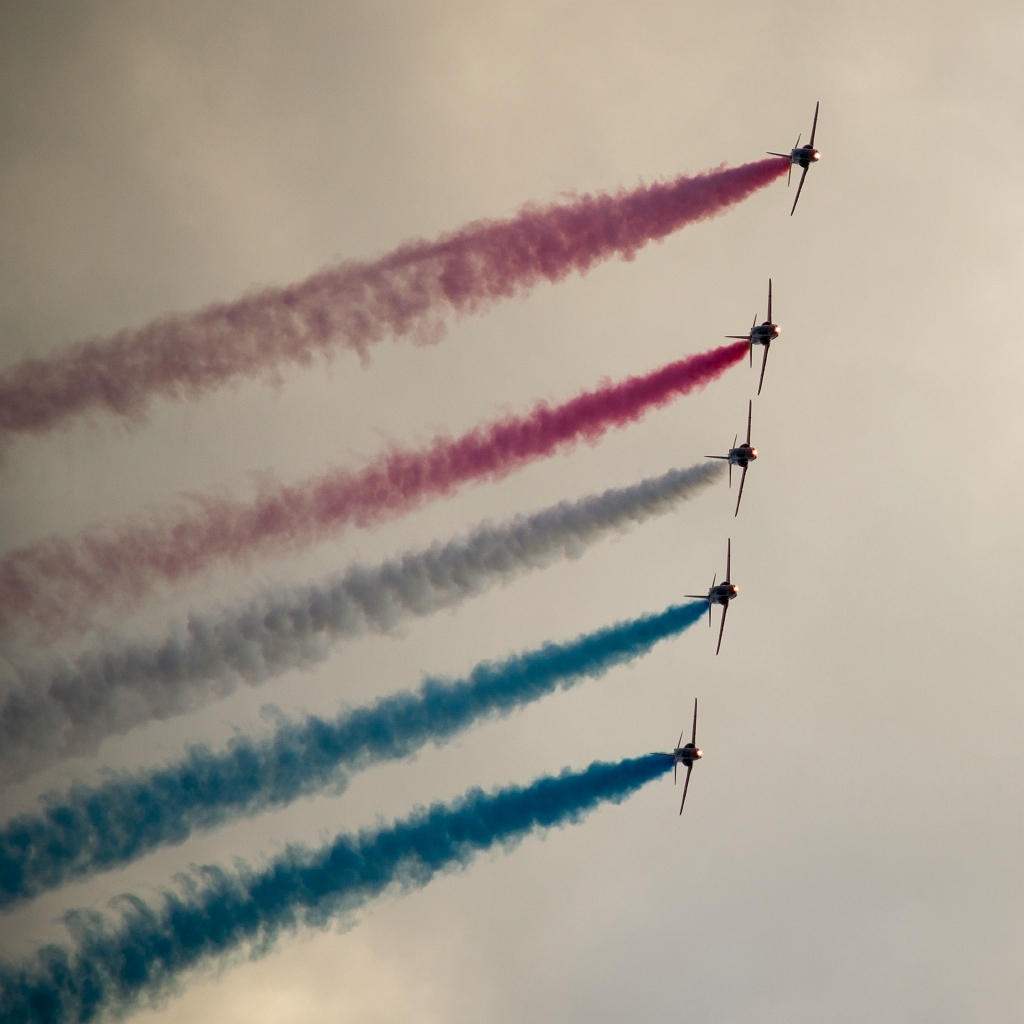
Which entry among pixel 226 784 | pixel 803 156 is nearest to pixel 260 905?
pixel 226 784

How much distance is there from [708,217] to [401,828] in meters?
26.9

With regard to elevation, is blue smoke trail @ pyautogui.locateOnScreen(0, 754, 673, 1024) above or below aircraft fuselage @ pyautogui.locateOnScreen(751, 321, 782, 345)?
below

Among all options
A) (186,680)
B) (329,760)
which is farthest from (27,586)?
(329,760)

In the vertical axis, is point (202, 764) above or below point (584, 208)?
below

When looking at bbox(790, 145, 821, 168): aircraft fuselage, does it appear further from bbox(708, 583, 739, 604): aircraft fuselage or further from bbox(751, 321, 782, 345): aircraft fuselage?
bbox(708, 583, 739, 604): aircraft fuselage

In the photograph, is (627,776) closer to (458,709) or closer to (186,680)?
(458,709)

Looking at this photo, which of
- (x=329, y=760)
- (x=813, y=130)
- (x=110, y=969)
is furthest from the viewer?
(x=813, y=130)

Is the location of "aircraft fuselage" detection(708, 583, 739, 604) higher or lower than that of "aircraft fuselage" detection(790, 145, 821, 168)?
lower

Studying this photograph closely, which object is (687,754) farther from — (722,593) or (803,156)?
(803,156)

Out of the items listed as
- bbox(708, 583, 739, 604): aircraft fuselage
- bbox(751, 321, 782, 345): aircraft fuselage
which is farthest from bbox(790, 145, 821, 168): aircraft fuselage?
bbox(708, 583, 739, 604): aircraft fuselage

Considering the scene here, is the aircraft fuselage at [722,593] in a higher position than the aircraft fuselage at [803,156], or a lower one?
lower

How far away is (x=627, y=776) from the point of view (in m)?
67.3

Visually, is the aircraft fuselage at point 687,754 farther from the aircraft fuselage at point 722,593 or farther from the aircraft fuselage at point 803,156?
the aircraft fuselage at point 803,156

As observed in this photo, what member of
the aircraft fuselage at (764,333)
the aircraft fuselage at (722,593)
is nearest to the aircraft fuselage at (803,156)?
the aircraft fuselage at (764,333)
